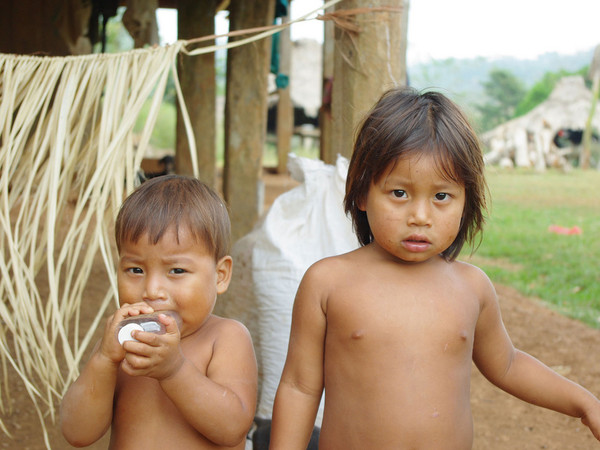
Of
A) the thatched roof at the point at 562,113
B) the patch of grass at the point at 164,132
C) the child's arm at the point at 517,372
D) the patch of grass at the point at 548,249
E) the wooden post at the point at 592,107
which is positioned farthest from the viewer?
the patch of grass at the point at 164,132

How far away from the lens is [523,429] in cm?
302

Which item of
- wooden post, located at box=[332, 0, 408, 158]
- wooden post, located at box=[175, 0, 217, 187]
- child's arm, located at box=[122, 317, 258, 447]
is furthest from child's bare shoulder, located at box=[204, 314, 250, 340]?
wooden post, located at box=[175, 0, 217, 187]

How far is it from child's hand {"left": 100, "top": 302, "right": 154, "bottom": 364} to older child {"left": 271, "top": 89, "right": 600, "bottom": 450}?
0.41 meters

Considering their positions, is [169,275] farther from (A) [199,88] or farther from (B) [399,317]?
(A) [199,88]

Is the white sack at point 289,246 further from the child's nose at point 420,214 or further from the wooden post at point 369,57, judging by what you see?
the child's nose at point 420,214

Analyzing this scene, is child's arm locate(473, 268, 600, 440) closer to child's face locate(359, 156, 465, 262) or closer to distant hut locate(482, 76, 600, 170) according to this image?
child's face locate(359, 156, 465, 262)

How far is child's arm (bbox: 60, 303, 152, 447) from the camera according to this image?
1.39 metres

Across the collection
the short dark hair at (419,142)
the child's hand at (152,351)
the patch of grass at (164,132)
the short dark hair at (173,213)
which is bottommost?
the patch of grass at (164,132)

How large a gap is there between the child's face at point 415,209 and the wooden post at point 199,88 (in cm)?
282

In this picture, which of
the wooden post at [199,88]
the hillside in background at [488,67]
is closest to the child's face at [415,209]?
the wooden post at [199,88]

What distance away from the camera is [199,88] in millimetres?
4316

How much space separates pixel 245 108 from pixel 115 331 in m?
2.81

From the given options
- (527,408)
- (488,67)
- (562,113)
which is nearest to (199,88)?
(527,408)

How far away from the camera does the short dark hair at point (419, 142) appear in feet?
5.07
